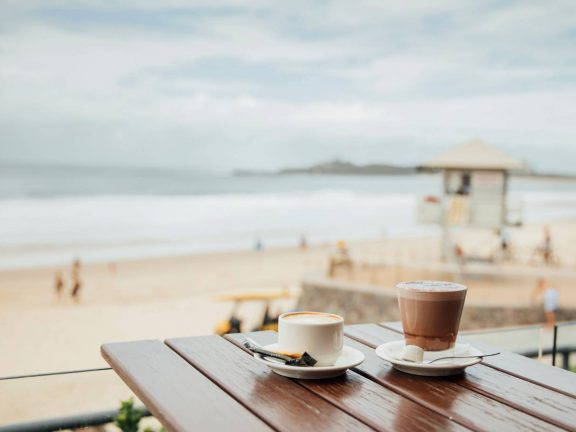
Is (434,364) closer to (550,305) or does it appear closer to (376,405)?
(376,405)

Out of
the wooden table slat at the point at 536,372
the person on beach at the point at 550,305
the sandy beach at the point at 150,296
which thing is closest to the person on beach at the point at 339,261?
the sandy beach at the point at 150,296

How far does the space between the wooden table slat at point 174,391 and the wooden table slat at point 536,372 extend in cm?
55

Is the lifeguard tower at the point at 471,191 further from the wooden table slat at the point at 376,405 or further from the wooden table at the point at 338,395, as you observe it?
the wooden table slat at the point at 376,405

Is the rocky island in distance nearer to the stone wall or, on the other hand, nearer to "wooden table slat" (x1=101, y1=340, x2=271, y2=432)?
the stone wall

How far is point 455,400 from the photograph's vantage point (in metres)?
1.10

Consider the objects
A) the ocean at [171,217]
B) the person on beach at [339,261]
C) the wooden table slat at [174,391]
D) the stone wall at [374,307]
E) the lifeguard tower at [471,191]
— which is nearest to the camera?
the wooden table slat at [174,391]

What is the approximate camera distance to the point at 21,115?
63.8 metres

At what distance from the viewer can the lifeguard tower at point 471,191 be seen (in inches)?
427

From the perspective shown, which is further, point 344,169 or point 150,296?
point 344,169

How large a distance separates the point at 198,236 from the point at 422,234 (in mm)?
7950

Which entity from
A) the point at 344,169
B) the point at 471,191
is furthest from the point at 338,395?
the point at 344,169

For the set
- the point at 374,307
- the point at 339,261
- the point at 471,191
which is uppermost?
the point at 471,191

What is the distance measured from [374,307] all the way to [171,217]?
66.0 feet

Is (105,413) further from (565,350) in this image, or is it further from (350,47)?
(350,47)
